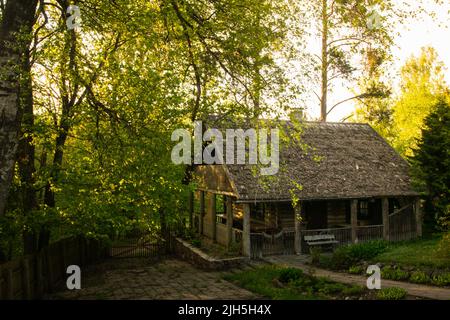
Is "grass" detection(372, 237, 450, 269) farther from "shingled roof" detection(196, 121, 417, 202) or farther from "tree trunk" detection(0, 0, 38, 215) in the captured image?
"tree trunk" detection(0, 0, 38, 215)

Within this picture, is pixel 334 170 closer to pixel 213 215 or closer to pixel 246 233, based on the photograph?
pixel 246 233

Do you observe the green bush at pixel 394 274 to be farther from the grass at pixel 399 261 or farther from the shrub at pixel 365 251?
the shrub at pixel 365 251

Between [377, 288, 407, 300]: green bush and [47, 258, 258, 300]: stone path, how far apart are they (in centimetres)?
356

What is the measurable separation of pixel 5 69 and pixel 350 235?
682 inches

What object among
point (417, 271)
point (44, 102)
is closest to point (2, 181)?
point (44, 102)

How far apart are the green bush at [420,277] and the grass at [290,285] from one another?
2.44 metres

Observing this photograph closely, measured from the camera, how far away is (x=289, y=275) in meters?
13.2

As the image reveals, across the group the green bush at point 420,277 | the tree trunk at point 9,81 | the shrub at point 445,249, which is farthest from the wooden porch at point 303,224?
the tree trunk at point 9,81

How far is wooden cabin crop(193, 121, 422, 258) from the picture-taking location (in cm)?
1803

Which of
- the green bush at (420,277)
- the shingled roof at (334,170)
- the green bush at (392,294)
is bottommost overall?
the green bush at (420,277)

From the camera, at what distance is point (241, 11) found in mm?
10648

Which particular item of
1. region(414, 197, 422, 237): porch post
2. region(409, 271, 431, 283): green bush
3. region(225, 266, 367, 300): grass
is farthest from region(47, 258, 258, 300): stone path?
region(414, 197, 422, 237): porch post

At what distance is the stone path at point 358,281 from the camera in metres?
10.4

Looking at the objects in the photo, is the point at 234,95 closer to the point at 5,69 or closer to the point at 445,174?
the point at 5,69
